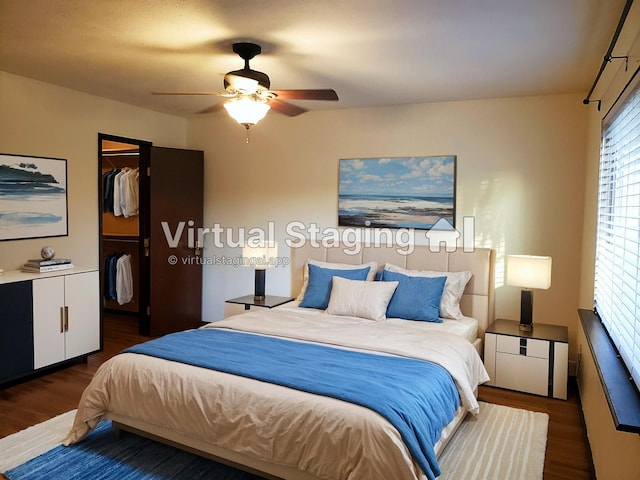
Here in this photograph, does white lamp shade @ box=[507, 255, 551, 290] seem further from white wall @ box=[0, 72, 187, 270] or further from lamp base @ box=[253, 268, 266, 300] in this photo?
white wall @ box=[0, 72, 187, 270]

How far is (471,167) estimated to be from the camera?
445 centimetres

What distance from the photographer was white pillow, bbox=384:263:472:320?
4090 mm

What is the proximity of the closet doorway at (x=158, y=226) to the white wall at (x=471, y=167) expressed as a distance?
1.61 ft

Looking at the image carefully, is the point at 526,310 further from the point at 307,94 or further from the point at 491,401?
the point at 307,94

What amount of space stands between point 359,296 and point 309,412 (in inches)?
72.8

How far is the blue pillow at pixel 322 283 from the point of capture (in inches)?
172

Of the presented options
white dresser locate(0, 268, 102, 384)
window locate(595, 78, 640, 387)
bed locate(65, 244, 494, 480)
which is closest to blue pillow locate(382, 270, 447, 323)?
bed locate(65, 244, 494, 480)

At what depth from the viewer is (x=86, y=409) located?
2924 mm

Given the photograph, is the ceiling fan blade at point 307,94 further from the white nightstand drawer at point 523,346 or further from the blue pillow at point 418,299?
the white nightstand drawer at point 523,346

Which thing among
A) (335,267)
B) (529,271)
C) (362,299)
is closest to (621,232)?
(529,271)

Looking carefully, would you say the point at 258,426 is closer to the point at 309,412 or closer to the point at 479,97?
the point at 309,412

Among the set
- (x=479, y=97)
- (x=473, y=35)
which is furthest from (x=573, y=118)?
(x=473, y=35)

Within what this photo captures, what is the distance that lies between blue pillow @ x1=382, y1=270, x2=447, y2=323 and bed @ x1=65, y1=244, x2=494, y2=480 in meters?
0.06

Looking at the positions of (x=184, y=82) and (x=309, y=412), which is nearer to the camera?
(x=309, y=412)
